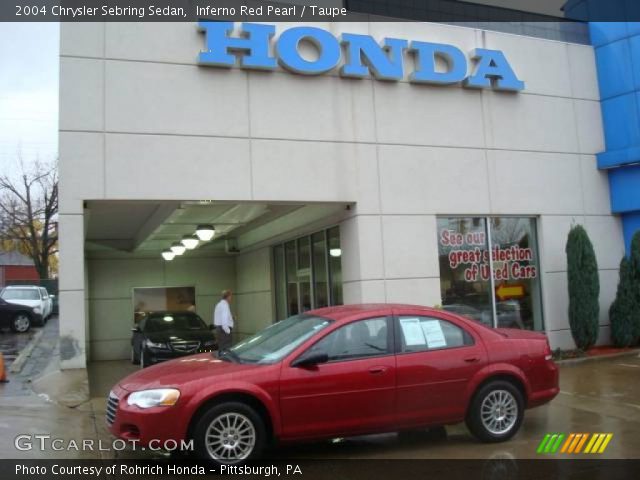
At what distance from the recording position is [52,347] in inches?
699

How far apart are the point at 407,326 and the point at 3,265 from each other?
56.8 meters

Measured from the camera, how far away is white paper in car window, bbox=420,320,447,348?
6961 mm

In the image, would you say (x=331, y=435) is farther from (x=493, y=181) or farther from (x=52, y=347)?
(x=52, y=347)

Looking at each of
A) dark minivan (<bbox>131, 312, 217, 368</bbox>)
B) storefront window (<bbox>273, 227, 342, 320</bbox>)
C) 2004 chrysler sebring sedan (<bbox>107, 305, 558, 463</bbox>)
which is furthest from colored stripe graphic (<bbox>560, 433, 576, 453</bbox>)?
dark minivan (<bbox>131, 312, 217, 368</bbox>)

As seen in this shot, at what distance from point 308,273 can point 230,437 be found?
9226 mm

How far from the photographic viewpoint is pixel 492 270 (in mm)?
A: 13297

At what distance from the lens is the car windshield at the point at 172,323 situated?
48.2 ft

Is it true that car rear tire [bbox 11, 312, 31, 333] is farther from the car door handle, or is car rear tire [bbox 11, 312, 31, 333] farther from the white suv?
the car door handle

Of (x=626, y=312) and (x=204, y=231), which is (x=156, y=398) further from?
(x=626, y=312)

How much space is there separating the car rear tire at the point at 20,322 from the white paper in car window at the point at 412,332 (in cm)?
2002

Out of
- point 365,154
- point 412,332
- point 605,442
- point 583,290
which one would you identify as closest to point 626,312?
point 583,290

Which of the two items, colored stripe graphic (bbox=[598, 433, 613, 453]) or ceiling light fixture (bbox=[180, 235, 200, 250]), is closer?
colored stripe graphic (bbox=[598, 433, 613, 453])

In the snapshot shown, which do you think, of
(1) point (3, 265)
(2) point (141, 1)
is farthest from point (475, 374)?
(1) point (3, 265)

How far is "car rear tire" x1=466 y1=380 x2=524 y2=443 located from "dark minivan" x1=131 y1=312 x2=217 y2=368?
765 centimetres
